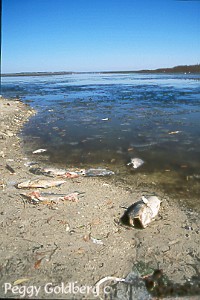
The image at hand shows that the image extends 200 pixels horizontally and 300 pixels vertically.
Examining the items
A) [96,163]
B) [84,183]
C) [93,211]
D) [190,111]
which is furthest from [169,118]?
[93,211]

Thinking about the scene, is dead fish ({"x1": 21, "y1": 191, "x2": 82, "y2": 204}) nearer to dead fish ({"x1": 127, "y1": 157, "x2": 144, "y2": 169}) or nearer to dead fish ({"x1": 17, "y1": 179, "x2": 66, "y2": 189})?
dead fish ({"x1": 17, "y1": 179, "x2": 66, "y2": 189})

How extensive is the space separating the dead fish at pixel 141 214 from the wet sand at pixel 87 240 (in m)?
0.13

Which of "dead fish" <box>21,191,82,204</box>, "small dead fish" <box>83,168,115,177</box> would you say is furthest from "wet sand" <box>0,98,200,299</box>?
"small dead fish" <box>83,168,115,177</box>

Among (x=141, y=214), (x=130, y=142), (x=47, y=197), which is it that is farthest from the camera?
(x=130, y=142)

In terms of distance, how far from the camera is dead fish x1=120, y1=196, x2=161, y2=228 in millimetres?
4141

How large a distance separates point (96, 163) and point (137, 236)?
11.5 ft

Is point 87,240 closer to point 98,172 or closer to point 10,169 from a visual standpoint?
point 98,172

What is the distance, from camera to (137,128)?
1116cm

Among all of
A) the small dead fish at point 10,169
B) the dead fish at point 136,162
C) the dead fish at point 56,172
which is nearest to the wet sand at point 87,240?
the dead fish at point 56,172

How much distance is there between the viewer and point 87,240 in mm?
3863

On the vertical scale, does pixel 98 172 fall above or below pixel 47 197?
above

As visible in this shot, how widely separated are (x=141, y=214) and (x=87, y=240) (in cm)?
104

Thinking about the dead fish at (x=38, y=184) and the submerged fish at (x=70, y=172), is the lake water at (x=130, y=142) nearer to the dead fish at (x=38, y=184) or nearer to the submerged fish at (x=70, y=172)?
the submerged fish at (x=70, y=172)

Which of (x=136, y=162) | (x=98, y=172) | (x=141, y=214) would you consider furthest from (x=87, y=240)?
(x=136, y=162)
